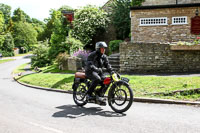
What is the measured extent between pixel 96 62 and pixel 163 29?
13333 millimetres

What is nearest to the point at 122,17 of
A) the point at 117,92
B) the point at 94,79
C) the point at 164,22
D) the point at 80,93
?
the point at 164,22

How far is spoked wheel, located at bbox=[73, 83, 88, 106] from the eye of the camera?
7.39 m

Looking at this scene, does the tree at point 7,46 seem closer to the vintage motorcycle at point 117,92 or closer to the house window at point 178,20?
the house window at point 178,20

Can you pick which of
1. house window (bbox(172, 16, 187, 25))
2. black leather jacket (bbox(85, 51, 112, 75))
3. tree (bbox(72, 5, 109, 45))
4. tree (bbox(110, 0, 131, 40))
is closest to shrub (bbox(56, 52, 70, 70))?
tree (bbox(72, 5, 109, 45))

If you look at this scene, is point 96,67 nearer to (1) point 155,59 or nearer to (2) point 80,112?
(2) point 80,112

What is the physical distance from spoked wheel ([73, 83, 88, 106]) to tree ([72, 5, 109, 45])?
17.7 m

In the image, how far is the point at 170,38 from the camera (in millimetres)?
18578

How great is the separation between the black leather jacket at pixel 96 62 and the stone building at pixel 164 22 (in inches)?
505

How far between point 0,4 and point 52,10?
38916 millimetres

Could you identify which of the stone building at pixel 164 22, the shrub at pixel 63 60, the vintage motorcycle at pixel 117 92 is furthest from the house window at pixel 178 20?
the vintage motorcycle at pixel 117 92

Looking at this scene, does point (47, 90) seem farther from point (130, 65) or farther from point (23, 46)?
point (23, 46)

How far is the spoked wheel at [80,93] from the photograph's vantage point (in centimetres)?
739

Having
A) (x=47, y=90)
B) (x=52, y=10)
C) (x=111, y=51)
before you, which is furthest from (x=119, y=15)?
(x=52, y=10)

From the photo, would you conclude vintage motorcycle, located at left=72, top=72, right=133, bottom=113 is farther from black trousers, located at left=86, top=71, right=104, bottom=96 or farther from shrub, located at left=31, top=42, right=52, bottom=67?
shrub, located at left=31, top=42, right=52, bottom=67
